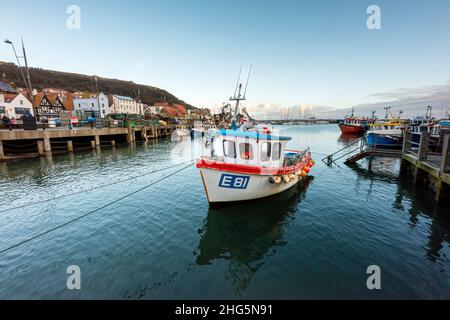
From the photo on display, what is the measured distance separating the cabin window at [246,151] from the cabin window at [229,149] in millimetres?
385

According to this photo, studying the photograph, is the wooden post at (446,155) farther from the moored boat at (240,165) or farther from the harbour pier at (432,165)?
the moored boat at (240,165)

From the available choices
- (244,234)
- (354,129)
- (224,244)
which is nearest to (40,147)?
(224,244)

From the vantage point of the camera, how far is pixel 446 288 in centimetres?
600

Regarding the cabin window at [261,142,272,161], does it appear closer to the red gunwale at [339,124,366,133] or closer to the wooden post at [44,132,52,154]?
the wooden post at [44,132,52,154]

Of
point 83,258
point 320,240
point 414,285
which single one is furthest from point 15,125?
point 414,285

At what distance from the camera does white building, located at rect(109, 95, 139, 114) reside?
272 feet

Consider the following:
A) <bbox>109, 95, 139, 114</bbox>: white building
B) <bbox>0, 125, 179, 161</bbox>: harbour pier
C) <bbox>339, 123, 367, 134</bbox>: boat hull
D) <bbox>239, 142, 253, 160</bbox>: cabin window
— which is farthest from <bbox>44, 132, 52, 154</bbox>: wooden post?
<bbox>339, 123, 367, 134</bbox>: boat hull

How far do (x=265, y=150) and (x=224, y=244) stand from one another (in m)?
5.62

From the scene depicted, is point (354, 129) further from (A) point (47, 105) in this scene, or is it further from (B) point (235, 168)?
(A) point (47, 105)

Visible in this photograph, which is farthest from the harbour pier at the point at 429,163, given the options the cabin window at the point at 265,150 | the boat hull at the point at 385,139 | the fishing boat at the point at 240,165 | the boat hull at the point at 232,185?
the boat hull at the point at 232,185

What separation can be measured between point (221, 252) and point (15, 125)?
3369 cm

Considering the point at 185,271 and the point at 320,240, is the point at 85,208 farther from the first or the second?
the point at 320,240

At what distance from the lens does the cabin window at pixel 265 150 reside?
11343 mm

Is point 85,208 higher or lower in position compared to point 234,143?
lower
